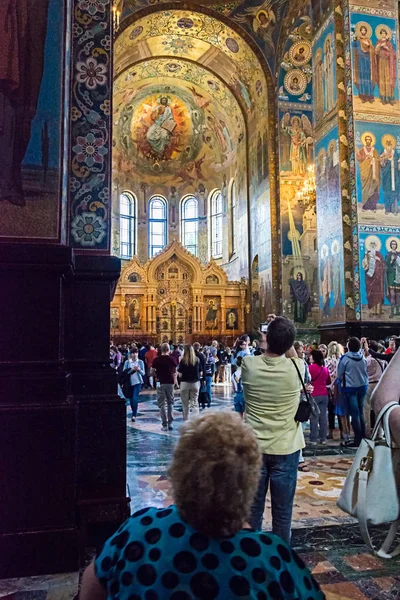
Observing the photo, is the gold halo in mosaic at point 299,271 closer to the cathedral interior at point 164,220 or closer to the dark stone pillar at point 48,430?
the cathedral interior at point 164,220

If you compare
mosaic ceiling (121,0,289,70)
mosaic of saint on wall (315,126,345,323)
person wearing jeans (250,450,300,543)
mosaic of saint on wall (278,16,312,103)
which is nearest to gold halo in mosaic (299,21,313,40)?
mosaic of saint on wall (278,16,312,103)

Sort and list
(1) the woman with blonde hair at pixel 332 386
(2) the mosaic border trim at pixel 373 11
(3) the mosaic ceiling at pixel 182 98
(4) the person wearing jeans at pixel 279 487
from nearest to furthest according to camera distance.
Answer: (4) the person wearing jeans at pixel 279 487
(1) the woman with blonde hair at pixel 332 386
(2) the mosaic border trim at pixel 373 11
(3) the mosaic ceiling at pixel 182 98

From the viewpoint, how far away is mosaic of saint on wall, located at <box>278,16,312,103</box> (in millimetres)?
19269

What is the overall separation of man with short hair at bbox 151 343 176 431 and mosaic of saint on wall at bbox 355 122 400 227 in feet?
22.2

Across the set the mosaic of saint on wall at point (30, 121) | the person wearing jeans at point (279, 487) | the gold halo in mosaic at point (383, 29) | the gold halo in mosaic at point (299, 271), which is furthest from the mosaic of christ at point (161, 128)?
the person wearing jeans at point (279, 487)

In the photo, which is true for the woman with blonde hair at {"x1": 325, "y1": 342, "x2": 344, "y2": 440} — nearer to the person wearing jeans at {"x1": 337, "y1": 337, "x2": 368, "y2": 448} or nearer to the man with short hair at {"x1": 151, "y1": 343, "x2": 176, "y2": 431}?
the person wearing jeans at {"x1": 337, "y1": 337, "x2": 368, "y2": 448}

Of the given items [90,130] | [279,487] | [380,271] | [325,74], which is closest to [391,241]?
[380,271]

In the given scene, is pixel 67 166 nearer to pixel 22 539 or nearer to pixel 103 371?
pixel 103 371

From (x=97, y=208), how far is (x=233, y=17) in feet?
62.8

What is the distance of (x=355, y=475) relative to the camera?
63.0 inches

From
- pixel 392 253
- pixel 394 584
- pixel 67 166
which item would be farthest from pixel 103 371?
pixel 392 253

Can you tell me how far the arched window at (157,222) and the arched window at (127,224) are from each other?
3.52ft

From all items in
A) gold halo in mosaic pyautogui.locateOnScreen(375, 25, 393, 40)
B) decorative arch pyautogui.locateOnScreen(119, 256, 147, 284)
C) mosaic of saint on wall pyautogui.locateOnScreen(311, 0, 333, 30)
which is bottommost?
decorative arch pyautogui.locateOnScreen(119, 256, 147, 284)

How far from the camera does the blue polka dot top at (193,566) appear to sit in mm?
1092
